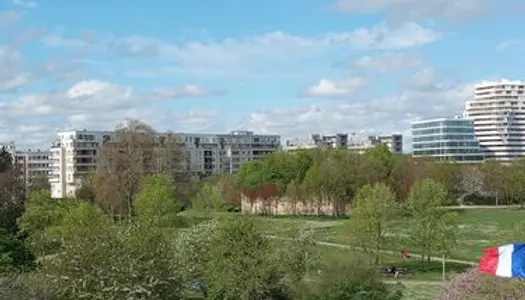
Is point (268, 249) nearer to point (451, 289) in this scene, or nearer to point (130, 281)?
point (130, 281)

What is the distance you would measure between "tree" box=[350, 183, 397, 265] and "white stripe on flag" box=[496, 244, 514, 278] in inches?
1784

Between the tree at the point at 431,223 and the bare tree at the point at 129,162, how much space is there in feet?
108

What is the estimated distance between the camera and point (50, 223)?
6531 centimetres

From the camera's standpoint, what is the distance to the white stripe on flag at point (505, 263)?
1359 centimetres

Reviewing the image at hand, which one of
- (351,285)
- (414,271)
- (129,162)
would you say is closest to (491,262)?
(351,285)

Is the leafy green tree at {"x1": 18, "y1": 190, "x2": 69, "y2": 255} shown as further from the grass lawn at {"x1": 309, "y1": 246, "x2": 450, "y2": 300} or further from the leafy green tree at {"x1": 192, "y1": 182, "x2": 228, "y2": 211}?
the leafy green tree at {"x1": 192, "y1": 182, "x2": 228, "y2": 211}

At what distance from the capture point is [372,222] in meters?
60.3

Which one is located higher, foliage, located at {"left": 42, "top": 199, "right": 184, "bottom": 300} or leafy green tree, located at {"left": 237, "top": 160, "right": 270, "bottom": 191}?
leafy green tree, located at {"left": 237, "top": 160, "right": 270, "bottom": 191}

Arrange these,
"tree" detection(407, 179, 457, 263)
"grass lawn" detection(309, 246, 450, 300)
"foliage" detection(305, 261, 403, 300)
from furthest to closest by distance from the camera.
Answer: "tree" detection(407, 179, 457, 263)
"grass lawn" detection(309, 246, 450, 300)
"foliage" detection(305, 261, 403, 300)

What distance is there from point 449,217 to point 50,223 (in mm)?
31063

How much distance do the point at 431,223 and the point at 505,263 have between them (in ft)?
157

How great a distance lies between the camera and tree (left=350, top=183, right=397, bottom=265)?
197 ft

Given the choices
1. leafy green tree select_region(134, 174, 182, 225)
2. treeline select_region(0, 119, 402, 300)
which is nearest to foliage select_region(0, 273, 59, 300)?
treeline select_region(0, 119, 402, 300)

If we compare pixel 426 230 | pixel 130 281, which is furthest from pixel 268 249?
pixel 426 230
